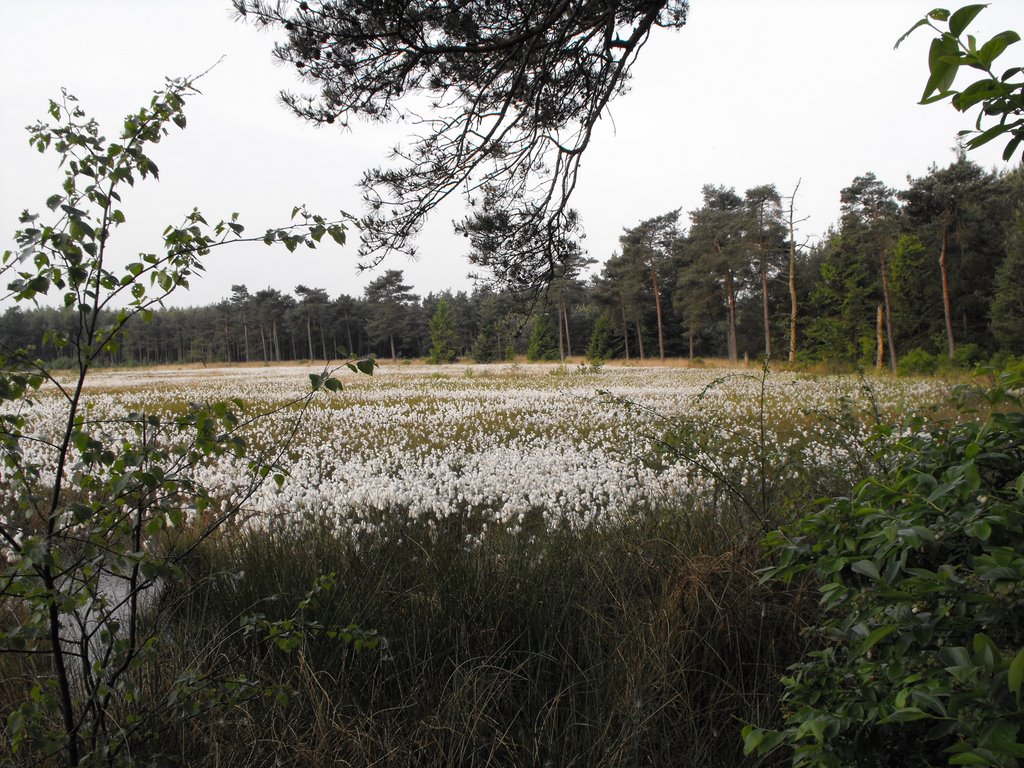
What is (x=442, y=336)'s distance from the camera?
65.0 meters

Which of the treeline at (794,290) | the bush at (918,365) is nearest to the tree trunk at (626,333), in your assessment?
the treeline at (794,290)

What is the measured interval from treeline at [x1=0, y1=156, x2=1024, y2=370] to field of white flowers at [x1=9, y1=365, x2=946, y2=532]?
159 cm

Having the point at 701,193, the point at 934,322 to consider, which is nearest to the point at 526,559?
the point at 934,322

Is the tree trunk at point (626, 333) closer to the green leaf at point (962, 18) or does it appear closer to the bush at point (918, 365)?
the bush at point (918, 365)

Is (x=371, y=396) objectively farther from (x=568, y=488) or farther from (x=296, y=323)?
(x=296, y=323)

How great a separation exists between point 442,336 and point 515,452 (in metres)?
57.4

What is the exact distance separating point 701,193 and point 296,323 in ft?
200

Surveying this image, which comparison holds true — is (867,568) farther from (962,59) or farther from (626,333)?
(626,333)

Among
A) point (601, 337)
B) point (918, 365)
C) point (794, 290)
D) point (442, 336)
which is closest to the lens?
point (918, 365)

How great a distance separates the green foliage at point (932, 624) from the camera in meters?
1.10

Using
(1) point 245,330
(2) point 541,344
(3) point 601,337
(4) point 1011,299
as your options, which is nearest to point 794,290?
(4) point 1011,299

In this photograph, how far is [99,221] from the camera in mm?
2037

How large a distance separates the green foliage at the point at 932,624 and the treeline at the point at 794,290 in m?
2.40

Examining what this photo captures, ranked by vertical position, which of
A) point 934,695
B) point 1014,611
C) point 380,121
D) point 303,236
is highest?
point 380,121
